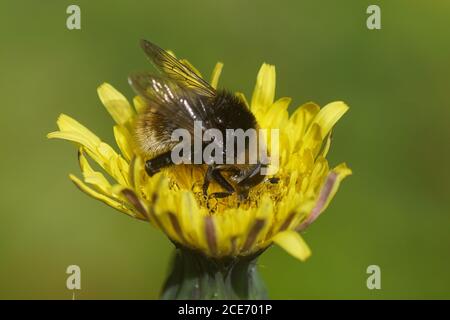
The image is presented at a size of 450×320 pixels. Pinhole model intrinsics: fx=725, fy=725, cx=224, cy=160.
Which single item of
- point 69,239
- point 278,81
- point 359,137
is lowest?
point 69,239

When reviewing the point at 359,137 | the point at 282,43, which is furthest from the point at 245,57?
the point at 359,137

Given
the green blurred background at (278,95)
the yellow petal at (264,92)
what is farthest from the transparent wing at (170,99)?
the green blurred background at (278,95)

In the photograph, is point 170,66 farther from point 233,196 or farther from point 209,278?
point 209,278

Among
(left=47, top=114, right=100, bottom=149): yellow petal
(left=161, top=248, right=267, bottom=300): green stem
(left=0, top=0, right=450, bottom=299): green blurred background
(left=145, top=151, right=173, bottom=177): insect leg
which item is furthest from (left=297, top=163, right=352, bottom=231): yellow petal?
(left=0, top=0, right=450, bottom=299): green blurred background

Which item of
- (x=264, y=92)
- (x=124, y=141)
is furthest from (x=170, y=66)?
(x=264, y=92)

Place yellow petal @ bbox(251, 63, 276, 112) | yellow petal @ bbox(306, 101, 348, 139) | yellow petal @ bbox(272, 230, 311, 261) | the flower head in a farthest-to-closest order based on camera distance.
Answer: yellow petal @ bbox(251, 63, 276, 112) → yellow petal @ bbox(306, 101, 348, 139) → the flower head → yellow petal @ bbox(272, 230, 311, 261)

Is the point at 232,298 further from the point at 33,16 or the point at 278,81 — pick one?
the point at 33,16

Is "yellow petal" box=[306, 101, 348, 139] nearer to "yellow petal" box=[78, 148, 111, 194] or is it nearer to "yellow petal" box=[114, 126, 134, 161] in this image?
"yellow petal" box=[114, 126, 134, 161]
